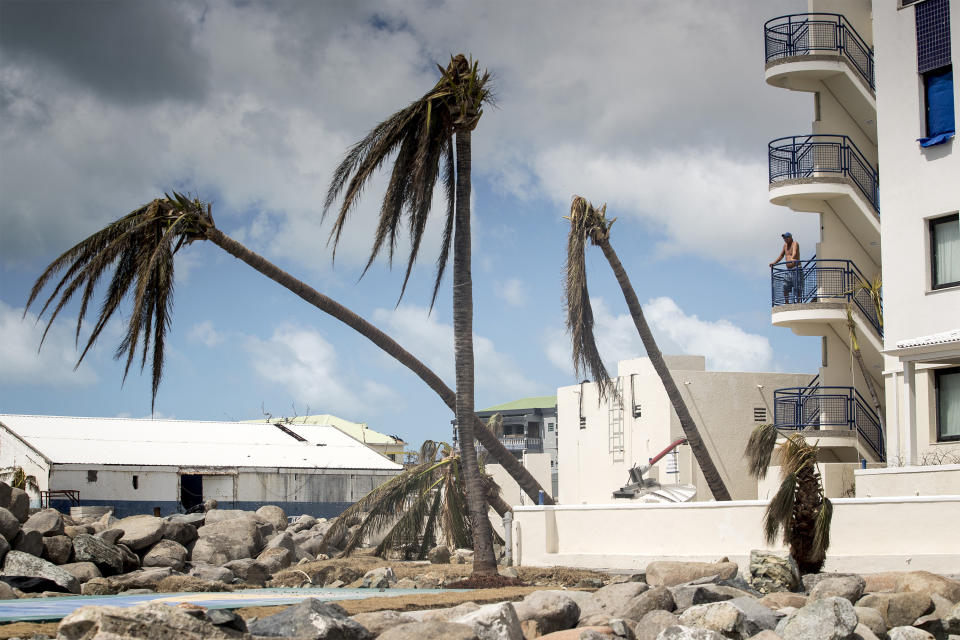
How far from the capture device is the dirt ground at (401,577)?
13.3 meters

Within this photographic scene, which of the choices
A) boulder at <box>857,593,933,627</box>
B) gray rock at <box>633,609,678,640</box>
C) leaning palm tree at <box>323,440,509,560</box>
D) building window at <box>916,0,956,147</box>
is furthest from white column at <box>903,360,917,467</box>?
gray rock at <box>633,609,678,640</box>

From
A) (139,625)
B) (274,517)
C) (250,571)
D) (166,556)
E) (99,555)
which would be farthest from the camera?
(274,517)

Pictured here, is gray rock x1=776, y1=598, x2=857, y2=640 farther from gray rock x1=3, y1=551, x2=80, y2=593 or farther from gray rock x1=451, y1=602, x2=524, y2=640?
gray rock x1=3, y1=551, x2=80, y2=593

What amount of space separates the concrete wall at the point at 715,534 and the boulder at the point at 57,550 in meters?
11.4

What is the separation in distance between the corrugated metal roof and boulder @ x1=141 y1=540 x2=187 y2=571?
494 inches

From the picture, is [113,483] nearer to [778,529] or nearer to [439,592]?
[439,592]

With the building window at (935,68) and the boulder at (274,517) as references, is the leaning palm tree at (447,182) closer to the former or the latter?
the building window at (935,68)

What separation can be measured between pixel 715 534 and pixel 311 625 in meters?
11.9

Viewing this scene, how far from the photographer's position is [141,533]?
2919 cm

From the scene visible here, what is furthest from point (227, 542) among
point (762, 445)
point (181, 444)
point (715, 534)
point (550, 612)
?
point (550, 612)

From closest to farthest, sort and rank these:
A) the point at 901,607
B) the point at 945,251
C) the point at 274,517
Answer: the point at 901,607 → the point at 945,251 → the point at 274,517

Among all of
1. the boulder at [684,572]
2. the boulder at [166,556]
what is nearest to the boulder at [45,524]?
the boulder at [166,556]

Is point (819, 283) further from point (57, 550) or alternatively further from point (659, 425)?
point (57, 550)

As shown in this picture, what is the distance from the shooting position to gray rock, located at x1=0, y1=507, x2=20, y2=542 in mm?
25141
